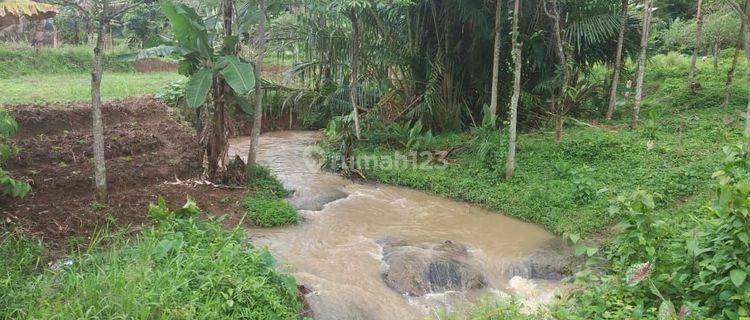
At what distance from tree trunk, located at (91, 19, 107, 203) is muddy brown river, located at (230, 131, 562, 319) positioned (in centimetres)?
175

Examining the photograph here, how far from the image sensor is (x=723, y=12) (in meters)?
12.0

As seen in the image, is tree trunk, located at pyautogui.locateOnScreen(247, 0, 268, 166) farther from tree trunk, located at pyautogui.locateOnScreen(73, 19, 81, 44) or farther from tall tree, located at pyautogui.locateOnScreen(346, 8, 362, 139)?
tree trunk, located at pyautogui.locateOnScreen(73, 19, 81, 44)

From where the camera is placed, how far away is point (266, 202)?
7.22 metres

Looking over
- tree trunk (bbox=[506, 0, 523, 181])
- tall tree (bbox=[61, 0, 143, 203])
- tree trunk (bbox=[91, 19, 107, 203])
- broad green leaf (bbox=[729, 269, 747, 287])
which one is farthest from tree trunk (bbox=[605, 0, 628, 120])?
tree trunk (bbox=[91, 19, 107, 203])

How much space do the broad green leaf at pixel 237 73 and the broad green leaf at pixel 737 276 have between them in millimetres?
4952

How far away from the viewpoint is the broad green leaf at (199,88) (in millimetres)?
6488

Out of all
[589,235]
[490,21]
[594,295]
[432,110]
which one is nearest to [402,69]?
[432,110]

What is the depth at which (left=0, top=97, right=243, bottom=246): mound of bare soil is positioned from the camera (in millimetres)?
5562

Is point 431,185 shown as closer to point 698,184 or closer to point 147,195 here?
point 698,184

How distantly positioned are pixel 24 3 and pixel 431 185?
6193 millimetres

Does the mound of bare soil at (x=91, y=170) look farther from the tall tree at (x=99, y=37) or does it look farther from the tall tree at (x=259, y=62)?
the tall tree at (x=259, y=62)

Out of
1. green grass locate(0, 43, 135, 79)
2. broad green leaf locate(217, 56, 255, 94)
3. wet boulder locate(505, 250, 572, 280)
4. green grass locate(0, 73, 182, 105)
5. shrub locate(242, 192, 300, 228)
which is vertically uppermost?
green grass locate(0, 43, 135, 79)

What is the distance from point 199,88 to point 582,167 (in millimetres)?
5400

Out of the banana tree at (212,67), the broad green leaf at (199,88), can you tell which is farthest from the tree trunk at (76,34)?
the broad green leaf at (199,88)
